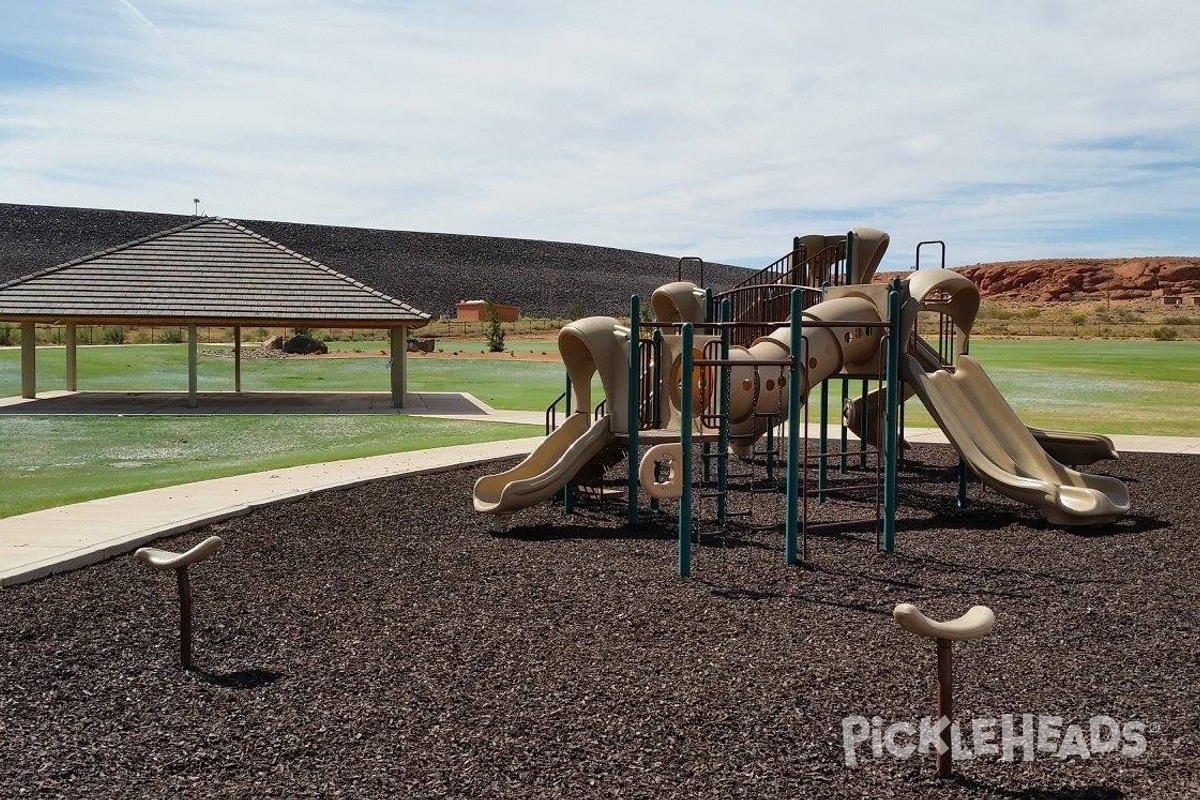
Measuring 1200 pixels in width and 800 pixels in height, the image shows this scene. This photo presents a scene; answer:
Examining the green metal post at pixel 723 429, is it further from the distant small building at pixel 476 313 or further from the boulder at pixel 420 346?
the distant small building at pixel 476 313

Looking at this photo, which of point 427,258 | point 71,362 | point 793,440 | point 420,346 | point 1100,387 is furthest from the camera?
point 427,258

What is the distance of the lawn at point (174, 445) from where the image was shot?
1303 cm

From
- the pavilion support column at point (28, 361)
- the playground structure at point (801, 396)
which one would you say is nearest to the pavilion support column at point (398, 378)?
the pavilion support column at point (28, 361)

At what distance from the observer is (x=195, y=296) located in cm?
2431

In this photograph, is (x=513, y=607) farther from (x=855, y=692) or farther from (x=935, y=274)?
(x=935, y=274)

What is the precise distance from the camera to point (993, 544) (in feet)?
33.4

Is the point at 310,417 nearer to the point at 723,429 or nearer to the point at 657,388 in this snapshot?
the point at 657,388

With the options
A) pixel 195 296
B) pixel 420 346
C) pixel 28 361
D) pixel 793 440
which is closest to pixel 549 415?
pixel 793 440

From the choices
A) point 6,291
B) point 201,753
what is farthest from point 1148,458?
point 6,291

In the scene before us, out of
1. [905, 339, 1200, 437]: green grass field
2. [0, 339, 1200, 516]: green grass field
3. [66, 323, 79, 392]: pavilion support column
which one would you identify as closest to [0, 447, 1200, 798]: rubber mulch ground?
[0, 339, 1200, 516]: green grass field

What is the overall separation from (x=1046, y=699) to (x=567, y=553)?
176 inches

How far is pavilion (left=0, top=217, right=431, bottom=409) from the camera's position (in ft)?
77.9

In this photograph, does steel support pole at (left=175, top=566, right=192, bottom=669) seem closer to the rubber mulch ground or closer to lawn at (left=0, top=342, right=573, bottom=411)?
the rubber mulch ground

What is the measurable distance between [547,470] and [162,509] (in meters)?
3.68
